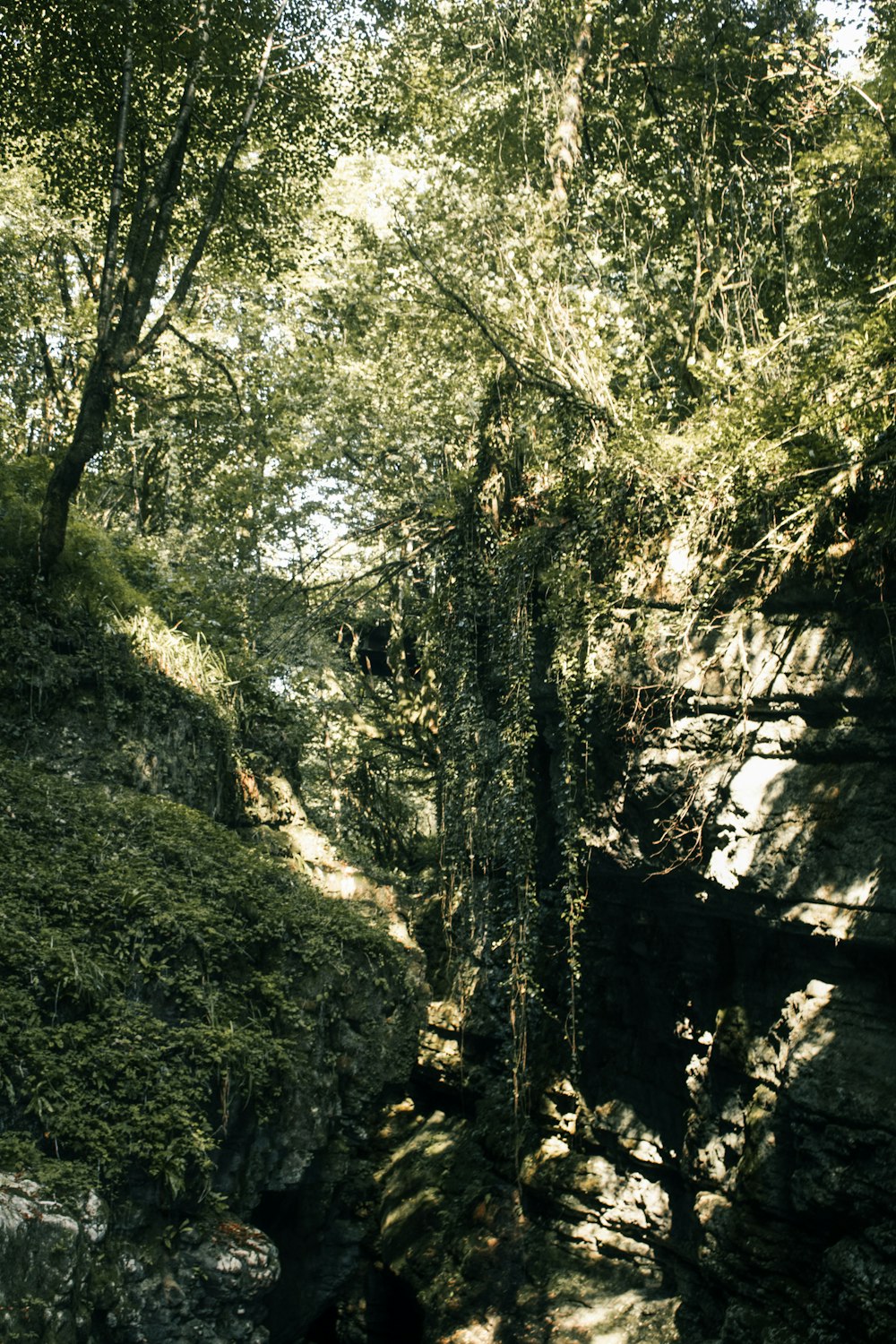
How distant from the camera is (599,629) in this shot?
7.92 m

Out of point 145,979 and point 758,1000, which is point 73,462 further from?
point 758,1000

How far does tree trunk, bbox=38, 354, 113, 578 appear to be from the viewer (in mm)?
8352

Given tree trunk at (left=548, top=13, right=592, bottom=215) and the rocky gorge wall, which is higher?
tree trunk at (left=548, top=13, right=592, bottom=215)

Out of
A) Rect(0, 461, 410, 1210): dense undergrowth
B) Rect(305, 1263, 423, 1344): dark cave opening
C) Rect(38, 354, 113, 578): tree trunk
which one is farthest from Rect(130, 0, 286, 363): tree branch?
Rect(305, 1263, 423, 1344): dark cave opening

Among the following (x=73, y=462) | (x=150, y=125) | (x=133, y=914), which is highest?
(x=150, y=125)

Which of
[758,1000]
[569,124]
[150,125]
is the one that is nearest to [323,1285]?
[758,1000]

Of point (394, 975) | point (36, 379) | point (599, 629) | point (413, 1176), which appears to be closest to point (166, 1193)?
point (394, 975)

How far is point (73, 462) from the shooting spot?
27.3ft

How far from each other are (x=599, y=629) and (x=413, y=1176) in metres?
5.58

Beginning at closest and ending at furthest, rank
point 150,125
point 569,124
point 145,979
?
point 145,979 → point 150,125 → point 569,124

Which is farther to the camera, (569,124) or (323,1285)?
(569,124)

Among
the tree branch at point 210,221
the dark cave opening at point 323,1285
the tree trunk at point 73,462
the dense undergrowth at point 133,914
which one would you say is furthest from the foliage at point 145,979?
the tree branch at point 210,221

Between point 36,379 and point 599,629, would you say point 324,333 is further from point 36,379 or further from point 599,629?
point 599,629

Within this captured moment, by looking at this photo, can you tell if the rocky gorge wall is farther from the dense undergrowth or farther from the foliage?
the foliage
